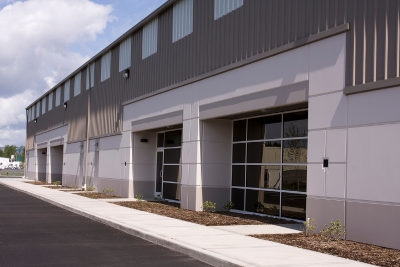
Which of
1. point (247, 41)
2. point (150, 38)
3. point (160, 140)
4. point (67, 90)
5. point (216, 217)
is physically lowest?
point (216, 217)

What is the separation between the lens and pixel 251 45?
13.6 meters

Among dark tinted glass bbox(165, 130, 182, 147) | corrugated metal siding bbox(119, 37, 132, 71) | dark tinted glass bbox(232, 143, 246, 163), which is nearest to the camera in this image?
dark tinted glass bbox(232, 143, 246, 163)

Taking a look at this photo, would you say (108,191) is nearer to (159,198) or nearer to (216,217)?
(159,198)

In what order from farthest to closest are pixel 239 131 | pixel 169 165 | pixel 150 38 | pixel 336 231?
pixel 169 165 → pixel 150 38 → pixel 239 131 → pixel 336 231

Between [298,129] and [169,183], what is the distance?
9022 millimetres

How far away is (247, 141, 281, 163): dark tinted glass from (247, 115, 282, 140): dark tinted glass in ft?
0.80

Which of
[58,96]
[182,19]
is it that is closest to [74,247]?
[182,19]

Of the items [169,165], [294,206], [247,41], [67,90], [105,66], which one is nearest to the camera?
[294,206]

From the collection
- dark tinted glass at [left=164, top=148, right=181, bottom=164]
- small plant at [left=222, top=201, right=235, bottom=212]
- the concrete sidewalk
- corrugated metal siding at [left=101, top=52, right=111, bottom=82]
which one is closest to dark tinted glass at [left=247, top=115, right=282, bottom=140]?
small plant at [left=222, top=201, right=235, bottom=212]

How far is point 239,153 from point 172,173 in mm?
5477

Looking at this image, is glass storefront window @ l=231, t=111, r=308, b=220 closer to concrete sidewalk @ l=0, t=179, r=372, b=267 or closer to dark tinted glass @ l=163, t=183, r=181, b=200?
concrete sidewalk @ l=0, t=179, r=372, b=267

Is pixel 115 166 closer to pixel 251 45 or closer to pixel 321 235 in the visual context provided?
pixel 251 45

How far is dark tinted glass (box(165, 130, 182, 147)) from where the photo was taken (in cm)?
2025

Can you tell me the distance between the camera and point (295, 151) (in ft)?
44.6
